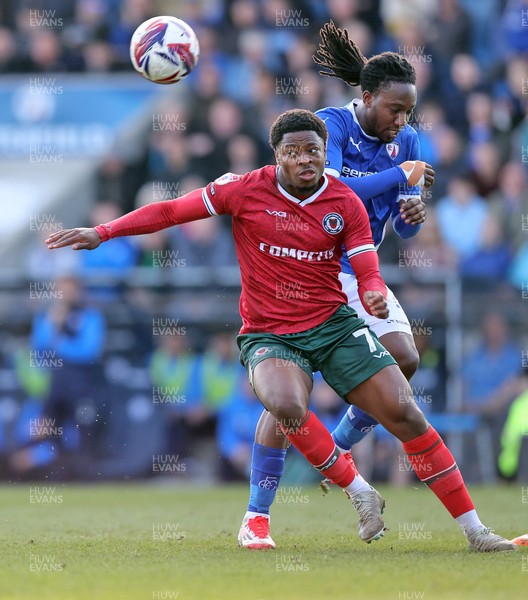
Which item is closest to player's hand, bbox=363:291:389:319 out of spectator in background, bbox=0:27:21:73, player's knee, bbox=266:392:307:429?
player's knee, bbox=266:392:307:429

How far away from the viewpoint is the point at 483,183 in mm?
13297

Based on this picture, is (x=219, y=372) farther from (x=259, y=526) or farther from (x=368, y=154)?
(x=259, y=526)

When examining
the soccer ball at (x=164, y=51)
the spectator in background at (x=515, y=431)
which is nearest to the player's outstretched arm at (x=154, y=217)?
the soccer ball at (x=164, y=51)

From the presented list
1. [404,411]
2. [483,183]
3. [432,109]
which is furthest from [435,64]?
[404,411]

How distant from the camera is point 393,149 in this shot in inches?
278

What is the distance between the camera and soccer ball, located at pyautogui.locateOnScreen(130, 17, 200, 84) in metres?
7.86

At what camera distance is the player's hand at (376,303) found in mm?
5758

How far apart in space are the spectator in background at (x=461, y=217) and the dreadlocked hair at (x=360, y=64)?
18.9 ft

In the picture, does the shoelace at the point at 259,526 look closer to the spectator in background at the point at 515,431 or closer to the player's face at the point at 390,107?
the player's face at the point at 390,107

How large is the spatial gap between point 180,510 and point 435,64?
7.39 m

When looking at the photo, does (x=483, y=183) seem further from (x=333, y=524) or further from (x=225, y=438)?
(x=333, y=524)

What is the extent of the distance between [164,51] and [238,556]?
363cm

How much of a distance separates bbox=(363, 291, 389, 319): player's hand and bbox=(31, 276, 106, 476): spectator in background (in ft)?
23.0

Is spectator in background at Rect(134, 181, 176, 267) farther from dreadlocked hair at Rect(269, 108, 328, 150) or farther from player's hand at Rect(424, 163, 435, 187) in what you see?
dreadlocked hair at Rect(269, 108, 328, 150)
